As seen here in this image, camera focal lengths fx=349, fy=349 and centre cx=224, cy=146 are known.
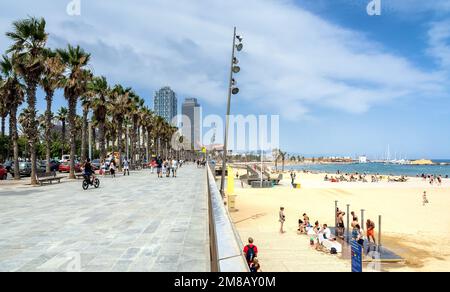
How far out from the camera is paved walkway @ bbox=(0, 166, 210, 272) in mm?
6086

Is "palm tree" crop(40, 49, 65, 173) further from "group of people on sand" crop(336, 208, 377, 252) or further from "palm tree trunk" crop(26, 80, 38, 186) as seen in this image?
"group of people on sand" crop(336, 208, 377, 252)

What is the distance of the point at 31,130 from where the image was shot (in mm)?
24453

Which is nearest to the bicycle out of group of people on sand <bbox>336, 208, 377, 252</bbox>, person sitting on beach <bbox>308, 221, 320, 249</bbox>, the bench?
the bench

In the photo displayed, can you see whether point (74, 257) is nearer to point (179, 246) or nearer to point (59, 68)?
point (179, 246)

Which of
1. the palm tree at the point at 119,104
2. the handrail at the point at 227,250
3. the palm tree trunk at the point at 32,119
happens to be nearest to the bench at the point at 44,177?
the palm tree trunk at the point at 32,119

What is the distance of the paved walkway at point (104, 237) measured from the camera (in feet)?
20.0

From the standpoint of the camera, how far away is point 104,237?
8047 mm

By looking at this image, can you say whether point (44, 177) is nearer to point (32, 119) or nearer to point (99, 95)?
point (32, 119)

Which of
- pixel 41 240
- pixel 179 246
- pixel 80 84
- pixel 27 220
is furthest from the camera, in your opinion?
pixel 80 84

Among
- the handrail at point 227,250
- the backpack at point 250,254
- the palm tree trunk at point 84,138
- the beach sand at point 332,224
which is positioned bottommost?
the beach sand at point 332,224

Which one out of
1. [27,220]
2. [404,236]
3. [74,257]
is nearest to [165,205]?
[27,220]

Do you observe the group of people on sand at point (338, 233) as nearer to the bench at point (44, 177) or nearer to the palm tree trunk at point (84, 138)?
the bench at point (44, 177)

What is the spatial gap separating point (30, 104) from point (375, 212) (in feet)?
91.5

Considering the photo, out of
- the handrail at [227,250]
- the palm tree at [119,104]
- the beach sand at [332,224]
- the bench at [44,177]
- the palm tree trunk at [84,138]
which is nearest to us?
the handrail at [227,250]
